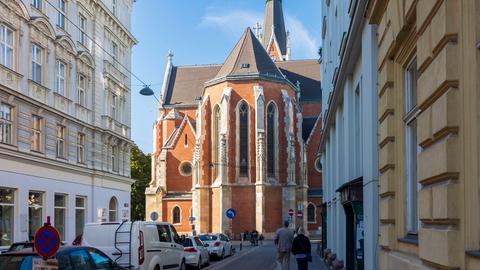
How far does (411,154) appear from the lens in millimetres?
7219

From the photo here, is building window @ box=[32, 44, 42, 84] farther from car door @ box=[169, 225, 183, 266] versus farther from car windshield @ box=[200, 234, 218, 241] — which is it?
car door @ box=[169, 225, 183, 266]

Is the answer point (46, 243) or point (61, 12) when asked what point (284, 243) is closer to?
point (46, 243)

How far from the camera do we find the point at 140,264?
1594 centimetres

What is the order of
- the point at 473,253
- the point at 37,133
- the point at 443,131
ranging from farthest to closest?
the point at 37,133 → the point at 443,131 → the point at 473,253

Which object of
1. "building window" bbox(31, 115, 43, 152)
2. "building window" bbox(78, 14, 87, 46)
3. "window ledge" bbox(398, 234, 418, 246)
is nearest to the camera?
"window ledge" bbox(398, 234, 418, 246)

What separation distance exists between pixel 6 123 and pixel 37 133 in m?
3.06

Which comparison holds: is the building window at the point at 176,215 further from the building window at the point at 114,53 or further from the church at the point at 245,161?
the building window at the point at 114,53

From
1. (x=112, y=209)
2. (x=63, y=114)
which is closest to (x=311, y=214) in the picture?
(x=112, y=209)

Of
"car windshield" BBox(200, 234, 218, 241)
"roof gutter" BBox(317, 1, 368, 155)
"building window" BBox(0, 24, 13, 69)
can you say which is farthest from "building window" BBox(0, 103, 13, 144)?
"roof gutter" BBox(317, 1, 368, 155)

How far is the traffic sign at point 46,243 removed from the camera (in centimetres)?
938

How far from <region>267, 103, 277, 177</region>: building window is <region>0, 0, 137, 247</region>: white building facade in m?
24.8

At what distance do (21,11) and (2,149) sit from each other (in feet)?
20.0

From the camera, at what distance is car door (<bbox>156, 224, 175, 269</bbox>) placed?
690 inches

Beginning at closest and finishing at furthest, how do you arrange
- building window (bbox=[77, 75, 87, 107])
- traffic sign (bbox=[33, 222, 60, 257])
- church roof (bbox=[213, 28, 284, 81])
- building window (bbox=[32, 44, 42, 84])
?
1. traffic sign (bbox=[33, 222, 60, 257])
2. building window (bbox=[32, 44, 42, 84])
3. building window (bbox=[77, 75, 87, 107])
4. church roof (bbox=[213, 28, 284, 81])
